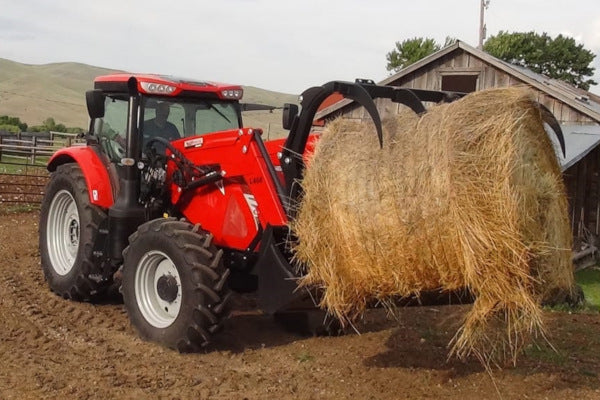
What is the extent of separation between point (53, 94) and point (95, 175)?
90.1 meters

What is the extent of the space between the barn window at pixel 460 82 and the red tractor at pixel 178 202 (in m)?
10.1

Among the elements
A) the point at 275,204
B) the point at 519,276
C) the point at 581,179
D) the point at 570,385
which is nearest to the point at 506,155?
the point at 519,276

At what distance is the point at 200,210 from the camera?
19.8 feet

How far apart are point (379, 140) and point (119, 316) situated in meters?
3.44

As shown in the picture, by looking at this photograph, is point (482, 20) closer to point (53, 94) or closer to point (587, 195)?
point (587, 195)

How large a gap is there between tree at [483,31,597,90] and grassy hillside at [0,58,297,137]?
17.0 m

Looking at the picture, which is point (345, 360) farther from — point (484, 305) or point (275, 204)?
point (484, 305)

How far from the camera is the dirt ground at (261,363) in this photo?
4840mm

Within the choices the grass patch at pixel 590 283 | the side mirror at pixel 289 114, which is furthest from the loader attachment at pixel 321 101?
the grass patch at pixel 590 283

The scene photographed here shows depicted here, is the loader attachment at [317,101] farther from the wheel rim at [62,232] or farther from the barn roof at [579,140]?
the barn roof at [579,140]

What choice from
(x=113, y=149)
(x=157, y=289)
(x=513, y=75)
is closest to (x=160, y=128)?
(x=113, y=149)

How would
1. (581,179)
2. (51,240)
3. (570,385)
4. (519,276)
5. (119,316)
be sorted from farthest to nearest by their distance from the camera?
(581,179) → (51,240) → (119,316) → (570,385) → (519,276)

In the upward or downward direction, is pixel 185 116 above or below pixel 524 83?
below

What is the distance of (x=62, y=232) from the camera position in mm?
7578
